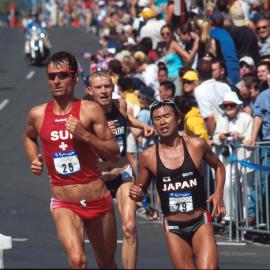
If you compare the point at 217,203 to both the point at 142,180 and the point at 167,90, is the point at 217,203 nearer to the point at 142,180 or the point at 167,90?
the point at 142,180

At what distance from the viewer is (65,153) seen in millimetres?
9375

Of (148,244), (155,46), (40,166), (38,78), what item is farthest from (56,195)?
(38,78)

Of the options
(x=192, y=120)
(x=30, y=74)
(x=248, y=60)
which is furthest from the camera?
(x=30, y=74)

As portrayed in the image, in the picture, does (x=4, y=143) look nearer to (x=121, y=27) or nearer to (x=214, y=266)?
(x=121, y=27)

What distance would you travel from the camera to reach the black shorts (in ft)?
31.2

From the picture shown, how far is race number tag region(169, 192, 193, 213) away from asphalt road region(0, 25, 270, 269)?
1.15m

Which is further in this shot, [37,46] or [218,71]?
[37,46]

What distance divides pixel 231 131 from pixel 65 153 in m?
5.83

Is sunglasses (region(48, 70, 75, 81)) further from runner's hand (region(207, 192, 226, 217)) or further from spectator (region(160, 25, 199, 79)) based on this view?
spectator (region(160, 25, 199, 79))

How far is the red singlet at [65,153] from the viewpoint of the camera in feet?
30.7

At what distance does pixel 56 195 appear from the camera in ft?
31.3

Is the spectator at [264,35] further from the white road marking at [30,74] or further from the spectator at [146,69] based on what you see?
the white road marking at [30,74]

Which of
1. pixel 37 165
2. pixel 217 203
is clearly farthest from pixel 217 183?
pixel 37 165

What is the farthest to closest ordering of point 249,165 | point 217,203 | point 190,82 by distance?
point 190,82 → point 249,165 → point 217,203
